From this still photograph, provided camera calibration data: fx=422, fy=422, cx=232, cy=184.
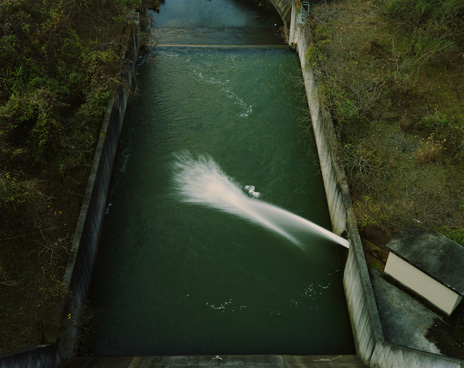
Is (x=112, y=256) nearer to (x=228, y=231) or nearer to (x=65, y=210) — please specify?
(x=65, y=210)

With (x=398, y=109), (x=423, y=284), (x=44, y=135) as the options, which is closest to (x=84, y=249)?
(x=44, y=135)

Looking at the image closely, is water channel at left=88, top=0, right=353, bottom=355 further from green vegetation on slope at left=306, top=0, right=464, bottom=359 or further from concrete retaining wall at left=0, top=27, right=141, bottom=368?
green vegetation on slope at left=306, top=0, right=464, bottom=359

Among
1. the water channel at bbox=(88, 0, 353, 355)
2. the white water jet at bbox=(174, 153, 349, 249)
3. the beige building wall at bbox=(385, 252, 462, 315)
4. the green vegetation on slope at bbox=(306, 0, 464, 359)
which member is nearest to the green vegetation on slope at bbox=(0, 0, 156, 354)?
the water channel at bbox=(88, 0, 353, 355)

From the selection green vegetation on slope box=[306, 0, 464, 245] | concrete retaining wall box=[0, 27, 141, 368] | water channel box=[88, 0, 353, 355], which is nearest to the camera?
concrete retaining wall box=[0, 27, 141, 368]

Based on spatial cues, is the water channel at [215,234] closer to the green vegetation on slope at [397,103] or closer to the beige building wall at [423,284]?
the green vegetation on slope at [397,103]

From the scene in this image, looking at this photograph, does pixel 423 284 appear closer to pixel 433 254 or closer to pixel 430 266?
pixel 430 266

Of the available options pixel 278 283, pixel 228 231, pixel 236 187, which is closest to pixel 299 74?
pixel 236 187

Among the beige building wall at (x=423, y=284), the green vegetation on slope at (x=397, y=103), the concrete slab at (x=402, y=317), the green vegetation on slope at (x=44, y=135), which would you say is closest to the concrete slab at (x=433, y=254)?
the beige building wall at (x=423, y=284)
